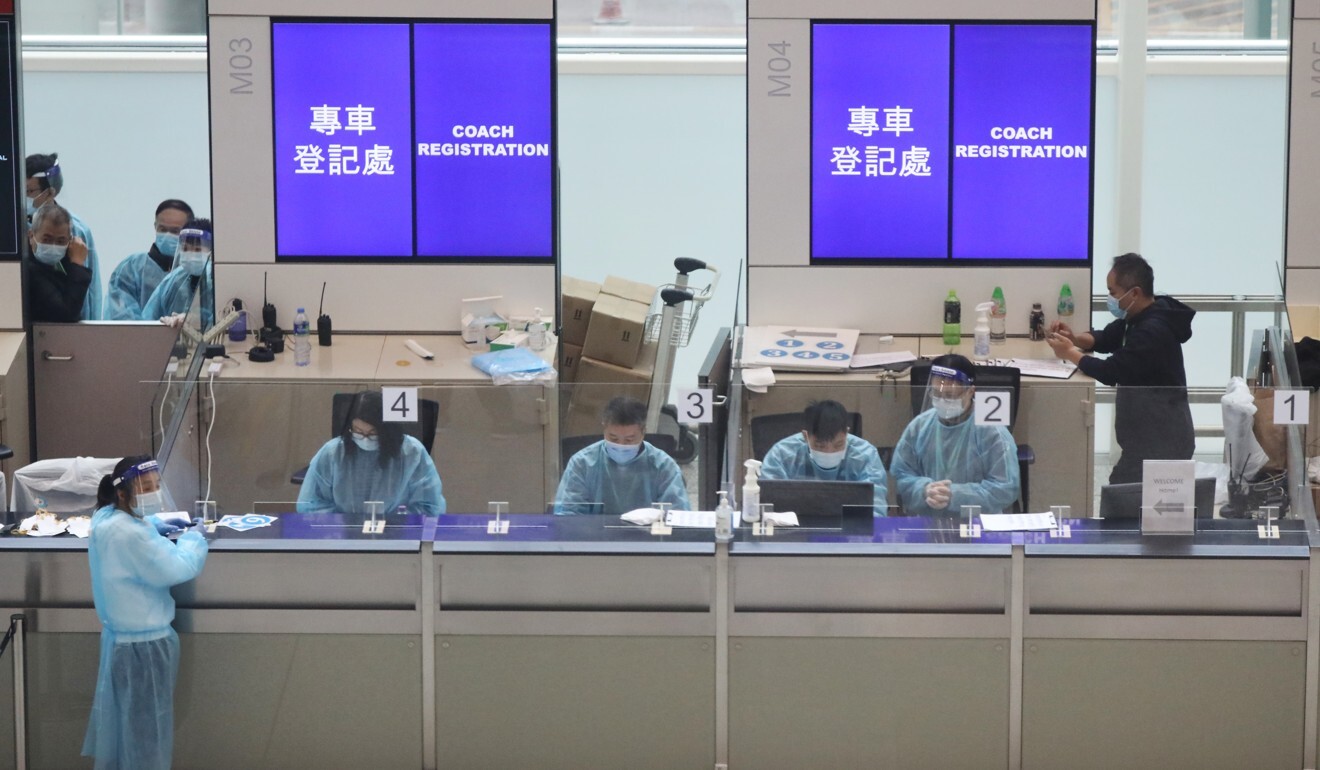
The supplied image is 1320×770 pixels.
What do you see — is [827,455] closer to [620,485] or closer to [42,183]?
[620,485]

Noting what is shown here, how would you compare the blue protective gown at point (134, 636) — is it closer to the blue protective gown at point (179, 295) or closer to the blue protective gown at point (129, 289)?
the blue protective gown at point (179, 295)

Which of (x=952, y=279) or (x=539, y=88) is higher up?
(x=539, y=88)

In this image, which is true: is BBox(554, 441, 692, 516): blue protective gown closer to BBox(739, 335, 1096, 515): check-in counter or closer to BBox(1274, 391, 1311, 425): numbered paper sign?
BBox(739, 335, 1096, 515): check-in counter

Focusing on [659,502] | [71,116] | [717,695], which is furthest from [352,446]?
[71,116]

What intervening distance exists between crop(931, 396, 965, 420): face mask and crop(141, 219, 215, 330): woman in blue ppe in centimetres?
387

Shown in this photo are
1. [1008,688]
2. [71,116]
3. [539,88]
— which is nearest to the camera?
[1008,688]

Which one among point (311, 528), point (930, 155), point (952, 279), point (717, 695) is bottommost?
point (717, 695)

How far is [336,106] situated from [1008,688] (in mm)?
4363

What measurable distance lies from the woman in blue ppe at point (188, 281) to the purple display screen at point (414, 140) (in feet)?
1.25

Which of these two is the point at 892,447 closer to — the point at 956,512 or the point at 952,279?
the point at 956,512

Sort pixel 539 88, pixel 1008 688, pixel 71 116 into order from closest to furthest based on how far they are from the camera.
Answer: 1. pixel 1008 688
2. pixel 539 88
3. pixel 71 116

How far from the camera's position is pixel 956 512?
17.5 feet

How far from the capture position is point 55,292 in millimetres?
7715

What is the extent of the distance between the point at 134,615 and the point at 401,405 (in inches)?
42.4
